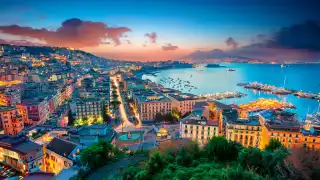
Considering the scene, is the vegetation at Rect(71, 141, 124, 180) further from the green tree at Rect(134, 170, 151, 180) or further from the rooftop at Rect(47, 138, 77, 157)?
the green tree at Rect(134, 170, 151, 180)

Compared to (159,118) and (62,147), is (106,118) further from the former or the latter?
(62,147)

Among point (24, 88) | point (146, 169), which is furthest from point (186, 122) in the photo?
point (24, 88)

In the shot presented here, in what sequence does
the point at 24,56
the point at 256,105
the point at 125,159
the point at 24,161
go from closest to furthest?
the point at 125,159, the point at 24,161, the point at 256,105, the point at 24,56

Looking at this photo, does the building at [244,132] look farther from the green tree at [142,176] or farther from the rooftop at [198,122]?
the green tree at [142,176]

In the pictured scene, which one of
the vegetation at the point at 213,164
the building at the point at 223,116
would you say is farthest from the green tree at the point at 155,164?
the building at the point at 223,116

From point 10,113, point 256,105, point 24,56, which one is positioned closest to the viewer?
point 10,113

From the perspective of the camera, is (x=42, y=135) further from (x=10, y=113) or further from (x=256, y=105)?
(x=256, y=105)
